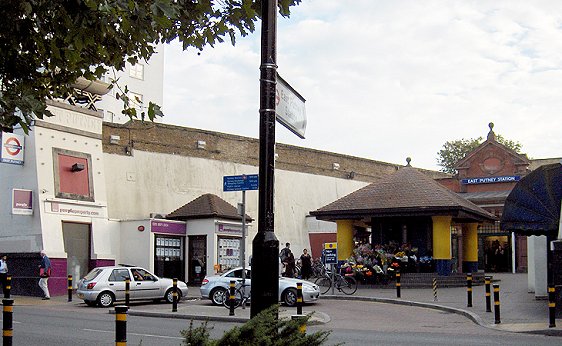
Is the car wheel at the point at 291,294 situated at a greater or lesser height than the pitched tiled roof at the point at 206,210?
lesser

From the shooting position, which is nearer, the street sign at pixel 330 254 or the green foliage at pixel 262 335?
the green foliage at pixel 262 335

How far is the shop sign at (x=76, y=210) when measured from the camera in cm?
3284

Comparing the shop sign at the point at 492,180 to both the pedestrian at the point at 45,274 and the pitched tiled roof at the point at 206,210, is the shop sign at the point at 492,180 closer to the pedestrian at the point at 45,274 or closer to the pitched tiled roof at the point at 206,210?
the pitched tiled roof at the point at 206,210

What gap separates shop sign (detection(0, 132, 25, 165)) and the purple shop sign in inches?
256

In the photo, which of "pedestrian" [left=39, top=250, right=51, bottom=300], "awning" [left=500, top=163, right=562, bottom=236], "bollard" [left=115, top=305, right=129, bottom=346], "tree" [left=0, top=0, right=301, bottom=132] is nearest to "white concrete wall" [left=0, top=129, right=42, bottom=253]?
"pedestrian" [left=39, top=250, right=51, bottom=300]

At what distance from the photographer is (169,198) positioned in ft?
136

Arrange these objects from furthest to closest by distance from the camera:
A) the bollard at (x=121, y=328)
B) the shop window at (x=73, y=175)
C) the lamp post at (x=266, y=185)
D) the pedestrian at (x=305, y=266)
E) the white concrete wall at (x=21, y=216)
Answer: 1. the pedestrian at (x=305, y=266)
2. the shop window at (x=73, y=175)
3. the white concrete wall at (x=21, y=216)
4. the bollard at (x=121, y=328)
5. the lamp post at (x=266, y=185)

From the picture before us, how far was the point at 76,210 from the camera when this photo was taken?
1339 inches

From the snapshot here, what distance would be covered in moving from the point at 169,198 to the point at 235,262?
6414 mm

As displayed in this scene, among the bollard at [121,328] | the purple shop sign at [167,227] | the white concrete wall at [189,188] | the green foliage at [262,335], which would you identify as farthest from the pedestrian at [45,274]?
the green foliage at [262,335]

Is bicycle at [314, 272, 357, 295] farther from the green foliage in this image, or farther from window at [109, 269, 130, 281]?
the green foliage

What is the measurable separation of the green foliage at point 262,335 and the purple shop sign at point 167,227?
29.1 m

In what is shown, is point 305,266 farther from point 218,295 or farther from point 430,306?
point 430,306

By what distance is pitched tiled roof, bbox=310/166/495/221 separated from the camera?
1335 inches
